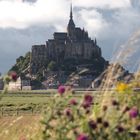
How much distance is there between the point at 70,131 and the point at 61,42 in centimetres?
15232

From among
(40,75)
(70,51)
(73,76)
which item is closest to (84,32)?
(70,51)

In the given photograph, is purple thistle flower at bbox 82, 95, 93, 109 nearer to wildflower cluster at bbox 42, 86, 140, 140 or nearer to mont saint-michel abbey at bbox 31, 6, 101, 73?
wildflower cluster at bbox 42, 86, 140, 140

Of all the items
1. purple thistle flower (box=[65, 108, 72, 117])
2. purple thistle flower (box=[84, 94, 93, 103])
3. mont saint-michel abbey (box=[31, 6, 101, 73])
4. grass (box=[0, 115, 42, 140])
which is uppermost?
mont saint-michel abbey (box=[31, 6, 101, 73])

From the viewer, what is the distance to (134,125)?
13.7ft

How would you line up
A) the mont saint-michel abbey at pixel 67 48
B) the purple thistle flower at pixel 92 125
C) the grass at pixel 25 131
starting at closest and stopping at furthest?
the purple thistle flower at pixel 92 125 → the grass at pixel 25 131 → the mont saint-michel abbey at pixel 67 48

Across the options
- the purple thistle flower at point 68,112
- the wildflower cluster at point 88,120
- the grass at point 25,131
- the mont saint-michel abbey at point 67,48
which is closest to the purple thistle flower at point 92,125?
the wildflower cluster at point 88,120

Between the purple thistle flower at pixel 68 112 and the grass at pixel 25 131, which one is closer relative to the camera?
the purple thistle flower at pixel 68 112

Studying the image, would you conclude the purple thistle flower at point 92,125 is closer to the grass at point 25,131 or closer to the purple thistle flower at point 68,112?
the purple thistle flower at point 68,112

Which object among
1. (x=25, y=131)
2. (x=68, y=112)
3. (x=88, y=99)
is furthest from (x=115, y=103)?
(x=25, y=131)

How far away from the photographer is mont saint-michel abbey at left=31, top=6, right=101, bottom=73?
153 metres

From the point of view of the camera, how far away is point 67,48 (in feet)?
517

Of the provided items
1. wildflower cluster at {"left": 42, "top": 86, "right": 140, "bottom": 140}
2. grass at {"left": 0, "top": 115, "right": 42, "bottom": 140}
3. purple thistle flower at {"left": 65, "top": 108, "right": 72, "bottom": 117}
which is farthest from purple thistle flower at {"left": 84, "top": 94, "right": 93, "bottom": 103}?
grass at {"left": 0, "top": 115, "right": 42, "bottom": 140}

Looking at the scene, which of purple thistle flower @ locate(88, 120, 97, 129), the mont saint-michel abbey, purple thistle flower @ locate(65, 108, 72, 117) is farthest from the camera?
the mont saint-michel abbey

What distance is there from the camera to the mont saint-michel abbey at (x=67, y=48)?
153m
